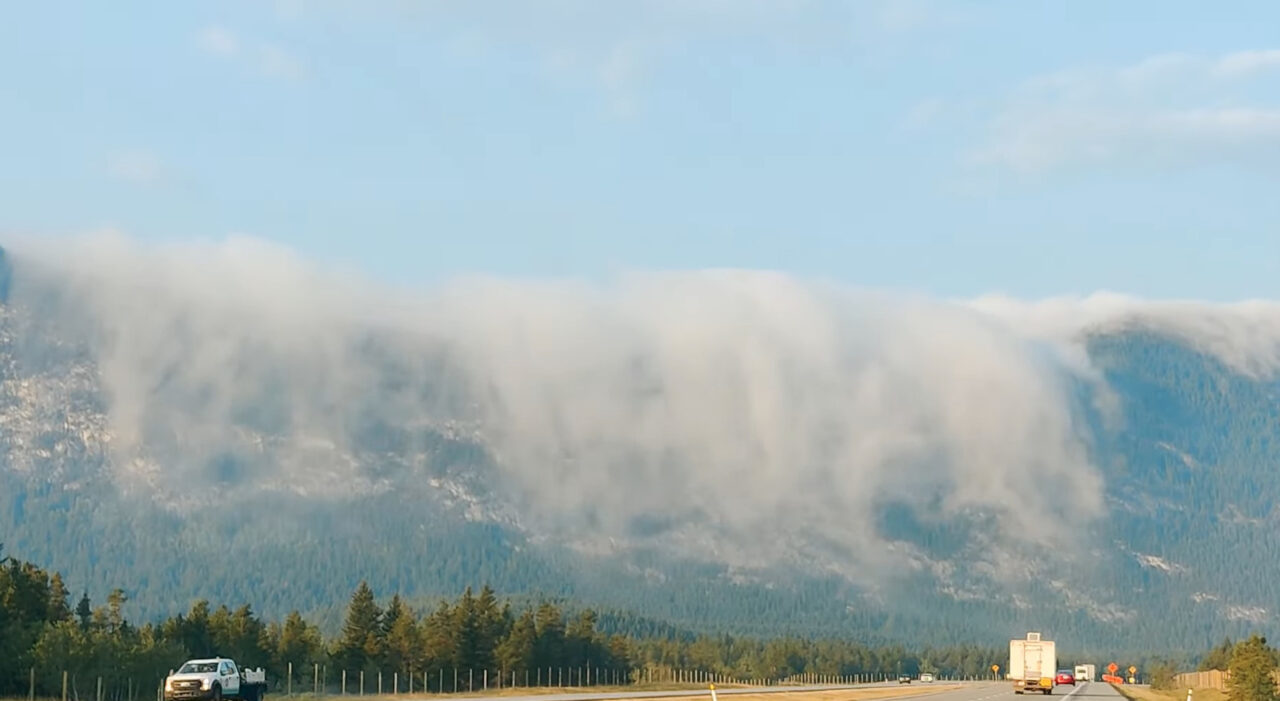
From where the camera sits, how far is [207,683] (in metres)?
94.8

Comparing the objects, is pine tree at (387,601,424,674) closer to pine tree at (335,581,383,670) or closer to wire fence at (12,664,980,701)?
wire fence at (12,664,980,701)

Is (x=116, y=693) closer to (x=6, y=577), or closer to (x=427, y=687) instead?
(x=6, y=577)

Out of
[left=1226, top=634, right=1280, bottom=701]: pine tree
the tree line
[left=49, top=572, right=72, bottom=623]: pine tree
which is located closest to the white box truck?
[left=1226, top=634, right=1280, bottom=701]: pine tree

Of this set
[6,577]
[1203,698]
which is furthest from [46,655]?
[1203,698]

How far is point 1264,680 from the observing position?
158 m

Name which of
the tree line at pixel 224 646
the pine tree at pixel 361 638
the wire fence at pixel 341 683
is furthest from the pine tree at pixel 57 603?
the pine tree at pixel 361 638

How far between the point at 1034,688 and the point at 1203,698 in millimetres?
49145

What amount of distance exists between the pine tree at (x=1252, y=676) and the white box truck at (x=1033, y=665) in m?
18.7

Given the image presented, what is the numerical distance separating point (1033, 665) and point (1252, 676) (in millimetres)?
22780

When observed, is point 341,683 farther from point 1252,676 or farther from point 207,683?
point 1252,676

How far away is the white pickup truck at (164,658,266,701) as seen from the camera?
94375 millimetres

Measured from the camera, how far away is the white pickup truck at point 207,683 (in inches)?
3716

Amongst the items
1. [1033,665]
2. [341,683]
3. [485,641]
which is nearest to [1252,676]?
[1033,665]

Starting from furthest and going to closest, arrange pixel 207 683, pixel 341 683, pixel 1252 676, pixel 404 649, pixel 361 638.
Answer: pixel 361 638 → pixel 404 649 → pixel 341 683 → pixel 1252 676 → pixel 207 683
